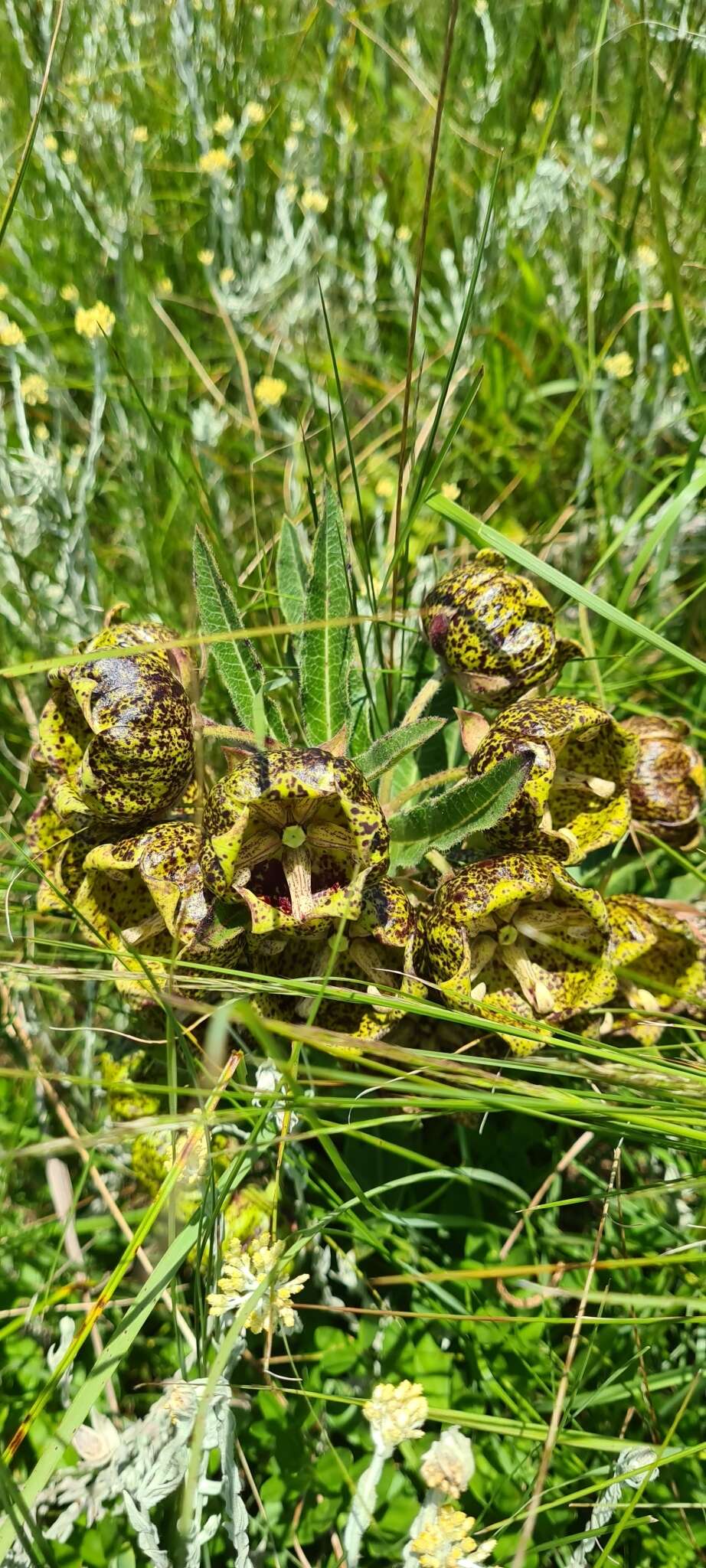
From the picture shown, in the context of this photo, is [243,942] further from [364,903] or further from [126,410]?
[126,410]

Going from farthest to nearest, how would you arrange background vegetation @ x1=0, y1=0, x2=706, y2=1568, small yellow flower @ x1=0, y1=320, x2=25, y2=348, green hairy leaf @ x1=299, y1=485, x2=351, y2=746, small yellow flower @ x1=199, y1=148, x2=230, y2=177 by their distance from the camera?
1. small yellow flower @ x1=199, y1=148, x2=230, y2=177
2. small yellow flower @ x1=0, y1=320, x2=25, y2=348
3. green hairy leaf @ x1=299, y1=485, x2=351, y2=746
4. background vegetation @ x1=0, y1=0, x2=706, y2=1568

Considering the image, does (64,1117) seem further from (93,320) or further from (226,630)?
(93,320)

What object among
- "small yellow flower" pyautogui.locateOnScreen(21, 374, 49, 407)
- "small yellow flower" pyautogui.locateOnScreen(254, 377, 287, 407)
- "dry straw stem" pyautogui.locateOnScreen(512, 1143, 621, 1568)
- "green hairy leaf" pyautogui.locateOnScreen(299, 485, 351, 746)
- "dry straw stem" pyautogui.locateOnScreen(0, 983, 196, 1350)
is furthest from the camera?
"small yellow flower" pyautogui.locateOnScreen(254, 377, 287, 407)

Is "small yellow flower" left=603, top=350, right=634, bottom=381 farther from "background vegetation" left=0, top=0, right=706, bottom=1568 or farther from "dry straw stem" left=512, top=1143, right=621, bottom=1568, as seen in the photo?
"dry straw stem" left=512, top=1143, right=621, bottom=1568

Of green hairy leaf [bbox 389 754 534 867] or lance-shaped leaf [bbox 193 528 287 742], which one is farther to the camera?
lance-shaped leaf [bbox 193 528 287 742]

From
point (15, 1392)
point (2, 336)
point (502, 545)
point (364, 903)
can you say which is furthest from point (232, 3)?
point (15, 1392)

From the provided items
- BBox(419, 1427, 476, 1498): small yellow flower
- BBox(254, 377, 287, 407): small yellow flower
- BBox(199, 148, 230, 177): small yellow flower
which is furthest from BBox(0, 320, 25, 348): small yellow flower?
A: BBox(419, 1427, 476, 1498): small yellow flower

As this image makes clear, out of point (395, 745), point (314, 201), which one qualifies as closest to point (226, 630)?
point (395, 745)
